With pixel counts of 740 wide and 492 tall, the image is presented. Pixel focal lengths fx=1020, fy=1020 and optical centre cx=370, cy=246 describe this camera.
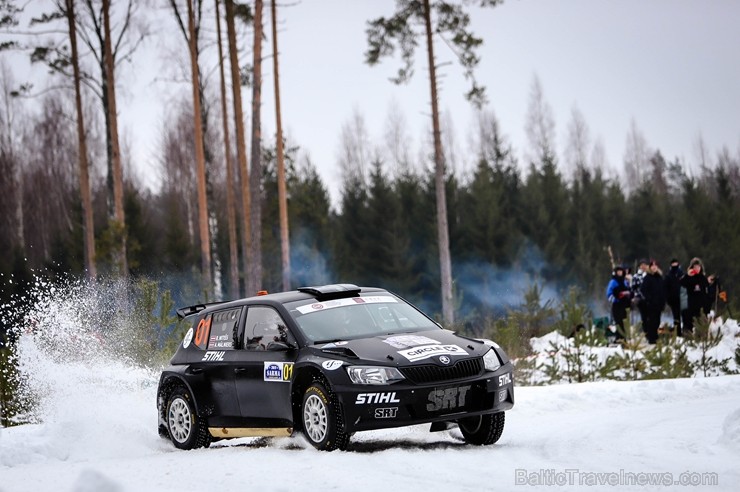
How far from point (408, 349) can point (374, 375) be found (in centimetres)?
46

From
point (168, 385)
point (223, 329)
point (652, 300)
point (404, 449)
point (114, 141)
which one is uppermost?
point (114, 141)

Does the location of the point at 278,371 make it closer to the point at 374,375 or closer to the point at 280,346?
the point at 280,346

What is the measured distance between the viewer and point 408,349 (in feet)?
30.0

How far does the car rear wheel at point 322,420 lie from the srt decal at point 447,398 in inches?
32.1

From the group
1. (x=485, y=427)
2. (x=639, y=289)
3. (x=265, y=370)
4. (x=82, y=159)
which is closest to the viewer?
(x=485, y=427)

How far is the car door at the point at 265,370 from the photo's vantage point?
966 cm

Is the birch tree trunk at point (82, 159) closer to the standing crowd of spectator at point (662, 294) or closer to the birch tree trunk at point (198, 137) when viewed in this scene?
the birch tree trunk at point (198, 137)

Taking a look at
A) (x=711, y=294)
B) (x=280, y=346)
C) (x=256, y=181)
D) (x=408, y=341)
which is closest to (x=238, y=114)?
(x=256, y=181)

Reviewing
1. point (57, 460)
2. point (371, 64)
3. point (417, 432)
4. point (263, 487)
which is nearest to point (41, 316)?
point (57, 460)

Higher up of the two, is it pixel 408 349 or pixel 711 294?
pixel 408 349

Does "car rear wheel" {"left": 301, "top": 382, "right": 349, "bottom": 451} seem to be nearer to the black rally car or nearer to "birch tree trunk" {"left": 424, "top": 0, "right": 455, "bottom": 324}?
the black rally car

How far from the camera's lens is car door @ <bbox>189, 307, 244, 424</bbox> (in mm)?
10508

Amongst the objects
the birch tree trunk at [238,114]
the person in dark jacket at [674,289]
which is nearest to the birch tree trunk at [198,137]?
the birch tree trunk at [238,114]

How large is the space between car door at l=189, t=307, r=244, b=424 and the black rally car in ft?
0.04
